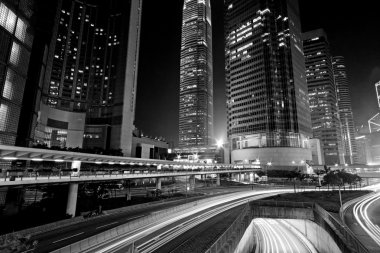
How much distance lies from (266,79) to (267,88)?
7.03 metres

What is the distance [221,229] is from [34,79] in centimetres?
7364

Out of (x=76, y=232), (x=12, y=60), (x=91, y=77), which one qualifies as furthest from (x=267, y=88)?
(x=76, y=232)

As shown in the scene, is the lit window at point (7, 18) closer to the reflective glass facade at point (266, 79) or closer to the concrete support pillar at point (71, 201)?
the concrete support pillar at point (71, 201)

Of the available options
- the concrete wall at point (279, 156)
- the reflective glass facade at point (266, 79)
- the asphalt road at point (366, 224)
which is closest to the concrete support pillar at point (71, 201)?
the asphalt road at point (366, 224)

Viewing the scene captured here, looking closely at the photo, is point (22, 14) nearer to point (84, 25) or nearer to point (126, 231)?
point (126, 231)

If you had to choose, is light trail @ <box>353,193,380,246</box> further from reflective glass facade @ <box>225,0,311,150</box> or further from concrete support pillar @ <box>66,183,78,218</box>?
reflective glass facade @ <box>225,0,311,150</box>

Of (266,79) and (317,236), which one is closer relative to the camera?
(317,236)

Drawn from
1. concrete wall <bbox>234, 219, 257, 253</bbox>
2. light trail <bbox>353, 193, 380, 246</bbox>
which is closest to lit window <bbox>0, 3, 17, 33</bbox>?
concrete wall <bbox>234, 219, 257, 253</bbox>

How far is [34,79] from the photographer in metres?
69.1

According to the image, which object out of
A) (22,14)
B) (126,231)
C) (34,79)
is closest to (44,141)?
(34,79)

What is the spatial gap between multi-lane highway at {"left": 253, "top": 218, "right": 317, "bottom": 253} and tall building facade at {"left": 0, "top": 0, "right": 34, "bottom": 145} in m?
66.6

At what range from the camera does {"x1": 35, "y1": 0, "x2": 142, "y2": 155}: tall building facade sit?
4899 inches

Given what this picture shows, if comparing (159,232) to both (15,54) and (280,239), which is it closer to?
(280,239)

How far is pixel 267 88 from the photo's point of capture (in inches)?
6058
